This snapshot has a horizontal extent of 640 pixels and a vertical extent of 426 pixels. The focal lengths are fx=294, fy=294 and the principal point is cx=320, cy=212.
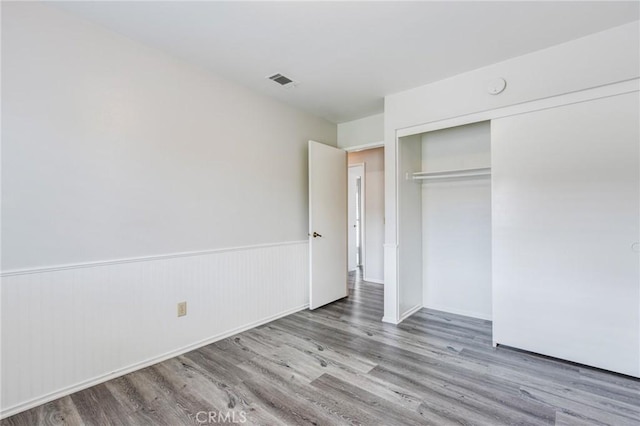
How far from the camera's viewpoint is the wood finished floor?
1.75 metres

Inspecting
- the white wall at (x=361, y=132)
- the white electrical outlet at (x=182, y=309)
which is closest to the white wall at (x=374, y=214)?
the white wall at (x=361, y=132)

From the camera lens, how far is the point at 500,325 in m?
2.64

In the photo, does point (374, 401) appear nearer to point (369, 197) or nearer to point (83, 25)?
point (83, 25)

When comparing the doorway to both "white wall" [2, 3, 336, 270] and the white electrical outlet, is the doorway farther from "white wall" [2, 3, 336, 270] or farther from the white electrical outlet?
the white electrical outlet

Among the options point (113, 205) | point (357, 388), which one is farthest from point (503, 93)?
point (113, 205)

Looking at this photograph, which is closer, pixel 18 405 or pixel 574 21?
pixel 18 405

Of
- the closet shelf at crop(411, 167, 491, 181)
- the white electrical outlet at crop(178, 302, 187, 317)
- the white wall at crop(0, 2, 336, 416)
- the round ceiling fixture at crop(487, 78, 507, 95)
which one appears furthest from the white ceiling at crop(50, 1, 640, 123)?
the white electrical outlet at crop(178, 302, 187, 317)

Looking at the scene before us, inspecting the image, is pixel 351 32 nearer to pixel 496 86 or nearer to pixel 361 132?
pixel 496 86

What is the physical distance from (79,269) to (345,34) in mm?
2539

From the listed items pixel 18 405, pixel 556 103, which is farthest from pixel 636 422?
pixel 18 405

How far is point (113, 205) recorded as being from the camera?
218 cm

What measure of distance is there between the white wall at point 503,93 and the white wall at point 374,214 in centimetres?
180

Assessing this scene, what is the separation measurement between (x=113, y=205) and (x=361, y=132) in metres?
3.07

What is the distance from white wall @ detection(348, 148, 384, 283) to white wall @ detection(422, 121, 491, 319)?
137cm
